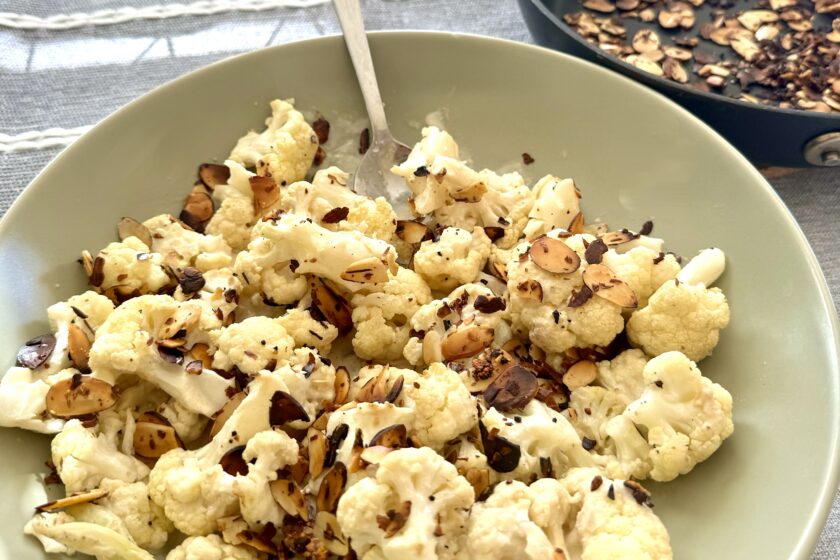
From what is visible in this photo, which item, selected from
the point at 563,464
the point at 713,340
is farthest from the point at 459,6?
the point at 563,464

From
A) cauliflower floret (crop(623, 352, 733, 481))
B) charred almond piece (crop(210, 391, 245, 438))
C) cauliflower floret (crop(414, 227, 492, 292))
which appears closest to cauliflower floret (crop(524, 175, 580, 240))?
cauliflower floret (crop(414, 227, 492, 292))

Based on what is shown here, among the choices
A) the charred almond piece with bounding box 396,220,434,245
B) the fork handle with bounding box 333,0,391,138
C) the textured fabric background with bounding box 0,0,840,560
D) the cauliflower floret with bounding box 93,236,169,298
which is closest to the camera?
the cauliflower floret with bounding box 93,236,169,298

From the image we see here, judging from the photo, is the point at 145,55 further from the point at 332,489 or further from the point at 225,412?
the point at 332,489

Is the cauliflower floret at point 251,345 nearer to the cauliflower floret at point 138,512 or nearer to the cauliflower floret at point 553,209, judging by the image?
the cauliflower floret at point 138,512

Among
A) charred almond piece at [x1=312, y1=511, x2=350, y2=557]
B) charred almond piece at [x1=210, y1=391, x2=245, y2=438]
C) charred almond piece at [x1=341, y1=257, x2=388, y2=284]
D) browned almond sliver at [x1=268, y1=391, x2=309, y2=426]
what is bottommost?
charred almond piece at [x1=312, y1=511, x2=350, y2=557]

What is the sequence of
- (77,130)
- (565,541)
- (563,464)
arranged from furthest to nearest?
(77,130) → (563,464) → (565,541)

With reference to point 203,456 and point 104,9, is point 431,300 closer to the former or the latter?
point 203,456

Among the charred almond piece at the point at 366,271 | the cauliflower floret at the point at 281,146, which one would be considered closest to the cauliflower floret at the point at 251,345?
the charred almond piece at the point at 366,271

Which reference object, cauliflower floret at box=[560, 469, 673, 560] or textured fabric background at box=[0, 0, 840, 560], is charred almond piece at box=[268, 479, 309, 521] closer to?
cauliflower floret at box=[560, 469, 673, 560]
